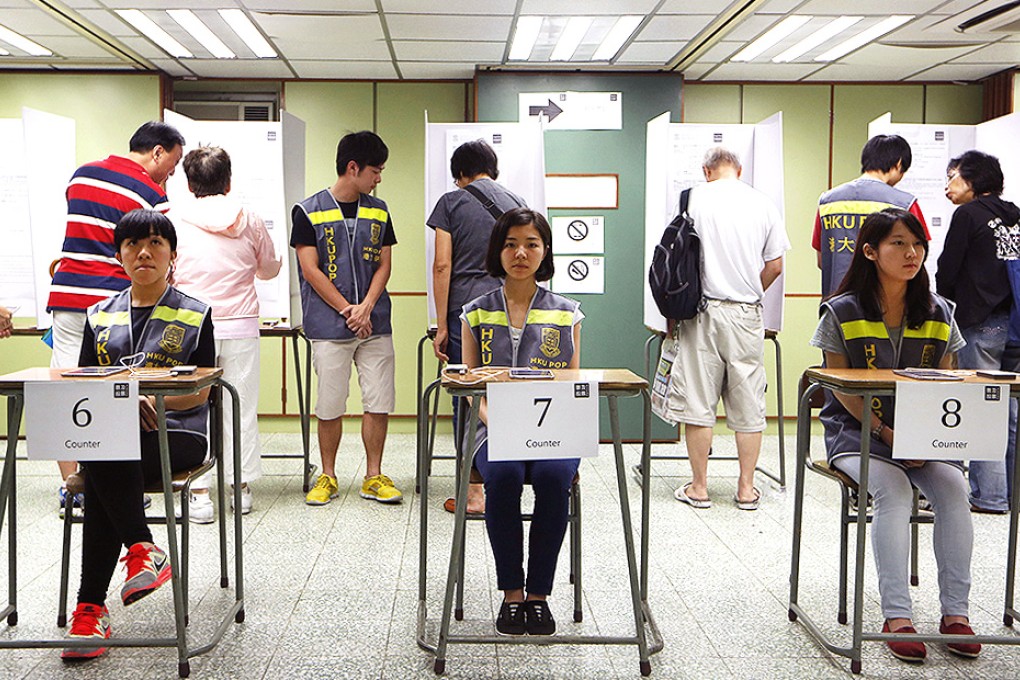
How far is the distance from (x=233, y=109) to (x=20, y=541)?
3394 mm

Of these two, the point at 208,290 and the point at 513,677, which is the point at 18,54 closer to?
the point at 208,290

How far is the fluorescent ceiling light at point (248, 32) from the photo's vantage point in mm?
4480

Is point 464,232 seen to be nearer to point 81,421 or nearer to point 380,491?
point 380,491

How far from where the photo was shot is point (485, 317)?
2701mm

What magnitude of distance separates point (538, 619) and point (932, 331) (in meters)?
1.37

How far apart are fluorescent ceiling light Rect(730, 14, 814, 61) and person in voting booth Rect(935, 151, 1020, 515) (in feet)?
3.78

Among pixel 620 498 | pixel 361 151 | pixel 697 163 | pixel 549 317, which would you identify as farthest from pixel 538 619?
pixel 697 163

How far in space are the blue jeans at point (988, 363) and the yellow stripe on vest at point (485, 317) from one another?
228 cm

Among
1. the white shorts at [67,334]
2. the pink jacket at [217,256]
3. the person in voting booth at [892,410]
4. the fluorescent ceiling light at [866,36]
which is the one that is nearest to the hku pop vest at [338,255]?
the pink jacket at [217,256]

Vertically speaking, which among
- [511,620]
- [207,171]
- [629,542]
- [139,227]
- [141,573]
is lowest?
[511,620]

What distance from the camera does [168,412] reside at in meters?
2.59

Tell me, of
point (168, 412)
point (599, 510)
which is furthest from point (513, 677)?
point (599, 510)

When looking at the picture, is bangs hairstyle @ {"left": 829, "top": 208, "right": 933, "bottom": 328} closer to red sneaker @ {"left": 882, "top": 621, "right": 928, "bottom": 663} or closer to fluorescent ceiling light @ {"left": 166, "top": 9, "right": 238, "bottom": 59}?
red sneaker @ {"left": 882, "top": 621, "right": 928, "bottom": 663}

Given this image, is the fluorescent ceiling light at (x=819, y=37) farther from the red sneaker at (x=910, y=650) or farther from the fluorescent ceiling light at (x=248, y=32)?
the red sneaker at (x=910, y=650)
